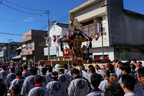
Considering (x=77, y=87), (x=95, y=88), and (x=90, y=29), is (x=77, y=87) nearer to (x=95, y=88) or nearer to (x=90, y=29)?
(x=95, y=88)

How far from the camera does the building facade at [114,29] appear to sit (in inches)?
709

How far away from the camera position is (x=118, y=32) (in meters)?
18.7

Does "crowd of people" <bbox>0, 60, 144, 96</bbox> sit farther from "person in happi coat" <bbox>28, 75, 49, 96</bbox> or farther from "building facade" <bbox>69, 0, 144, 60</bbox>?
"building facade" <bbox>69, 0, 144, 60</bbox>

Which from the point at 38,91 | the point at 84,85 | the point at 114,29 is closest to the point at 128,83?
the point at 84,85

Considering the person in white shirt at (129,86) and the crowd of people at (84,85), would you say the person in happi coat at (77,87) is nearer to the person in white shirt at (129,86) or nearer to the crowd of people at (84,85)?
the crowd of people at (84,85)

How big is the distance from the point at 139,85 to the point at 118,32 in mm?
15957

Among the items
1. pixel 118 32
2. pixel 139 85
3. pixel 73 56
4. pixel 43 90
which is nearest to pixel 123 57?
pixel 118 32

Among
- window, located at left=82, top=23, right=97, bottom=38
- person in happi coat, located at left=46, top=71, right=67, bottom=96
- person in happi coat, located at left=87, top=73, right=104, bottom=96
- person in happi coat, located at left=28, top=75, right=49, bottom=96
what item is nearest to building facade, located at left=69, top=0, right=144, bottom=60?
window, located at left=82, top=23, right=97, bottom=38

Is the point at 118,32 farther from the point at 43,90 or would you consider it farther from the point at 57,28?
the point at 43,90

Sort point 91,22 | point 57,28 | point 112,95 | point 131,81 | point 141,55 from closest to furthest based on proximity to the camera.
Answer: point 112,95, point 131,81, point 141,55, point 91,22, point 57,28

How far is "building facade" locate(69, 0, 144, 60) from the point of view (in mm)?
18000

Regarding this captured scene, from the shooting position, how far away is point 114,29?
1839cm

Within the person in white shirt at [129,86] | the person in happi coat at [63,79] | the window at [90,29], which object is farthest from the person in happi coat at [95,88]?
the window at [90,29]

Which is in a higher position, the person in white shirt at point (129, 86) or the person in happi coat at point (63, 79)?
the person in white shirt at point (129, 86)
